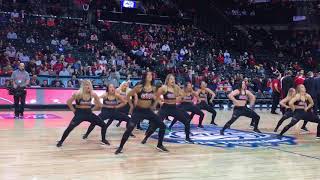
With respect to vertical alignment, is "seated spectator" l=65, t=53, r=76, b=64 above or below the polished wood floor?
above

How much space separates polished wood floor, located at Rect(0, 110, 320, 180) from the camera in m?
7.48

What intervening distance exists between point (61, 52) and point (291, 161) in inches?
636

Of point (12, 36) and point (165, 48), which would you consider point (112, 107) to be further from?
point (165, 48)

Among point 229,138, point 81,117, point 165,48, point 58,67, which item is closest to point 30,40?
point 58,67

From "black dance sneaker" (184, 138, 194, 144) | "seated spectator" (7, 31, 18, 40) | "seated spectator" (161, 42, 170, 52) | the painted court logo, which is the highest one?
"seated spectator" (7, 31, 18, 40)

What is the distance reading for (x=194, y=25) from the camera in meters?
32.4

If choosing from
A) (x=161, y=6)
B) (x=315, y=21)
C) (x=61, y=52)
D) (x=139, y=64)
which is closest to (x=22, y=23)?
(x=61, y=52)

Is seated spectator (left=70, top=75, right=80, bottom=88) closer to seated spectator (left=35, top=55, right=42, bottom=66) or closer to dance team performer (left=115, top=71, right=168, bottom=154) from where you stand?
seated spectator (left=35, top=55, right=42, bottom=66)

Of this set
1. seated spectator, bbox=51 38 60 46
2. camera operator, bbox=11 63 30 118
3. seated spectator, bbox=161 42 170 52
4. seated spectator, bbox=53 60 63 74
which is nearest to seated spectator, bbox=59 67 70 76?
seated spectator, bbox=53 60 63 74

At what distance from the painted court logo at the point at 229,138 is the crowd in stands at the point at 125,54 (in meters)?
6.97

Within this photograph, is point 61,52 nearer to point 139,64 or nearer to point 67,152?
point 139,64

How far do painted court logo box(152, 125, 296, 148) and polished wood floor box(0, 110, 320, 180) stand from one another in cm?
44

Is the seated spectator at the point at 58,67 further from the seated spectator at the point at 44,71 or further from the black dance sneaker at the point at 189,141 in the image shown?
the black dance sneaker at the point at 189,141

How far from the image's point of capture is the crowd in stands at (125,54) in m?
20.8
